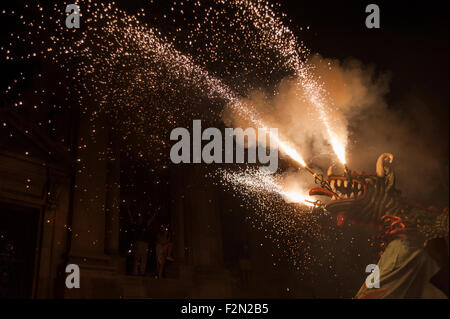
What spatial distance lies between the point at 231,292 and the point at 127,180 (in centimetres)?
453

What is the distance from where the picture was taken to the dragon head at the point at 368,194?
6.55m

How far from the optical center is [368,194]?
21.8 feet
